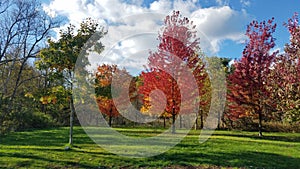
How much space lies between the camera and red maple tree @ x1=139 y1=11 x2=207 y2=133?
18016mm

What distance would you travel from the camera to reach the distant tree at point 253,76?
20.2 meters

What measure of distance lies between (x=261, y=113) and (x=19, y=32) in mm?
18482

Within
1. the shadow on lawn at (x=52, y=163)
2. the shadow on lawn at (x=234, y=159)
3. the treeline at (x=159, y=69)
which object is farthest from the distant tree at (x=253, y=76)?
the shadow on lawn at (x=52, y=163)

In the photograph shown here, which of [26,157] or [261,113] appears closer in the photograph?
[26,157]

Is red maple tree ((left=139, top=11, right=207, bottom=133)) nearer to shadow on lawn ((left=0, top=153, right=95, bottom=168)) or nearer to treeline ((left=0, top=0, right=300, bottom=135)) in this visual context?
treeline ((left=0, top=0, right=300, bottom=135))

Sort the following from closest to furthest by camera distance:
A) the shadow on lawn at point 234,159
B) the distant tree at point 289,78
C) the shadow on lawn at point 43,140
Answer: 1. the distant tree at point 289,78
2. the shadow on lawn at point 234,159
3. the shadow on lawn at point 43,140

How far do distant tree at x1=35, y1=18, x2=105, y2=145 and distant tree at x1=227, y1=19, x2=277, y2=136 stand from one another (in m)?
12.0

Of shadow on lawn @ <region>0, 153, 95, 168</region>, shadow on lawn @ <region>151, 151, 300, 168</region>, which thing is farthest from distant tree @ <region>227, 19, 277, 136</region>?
shadow on lawn @ <region>0, 153, 95, 168</region>

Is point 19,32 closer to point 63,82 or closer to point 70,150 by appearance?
point 63,82

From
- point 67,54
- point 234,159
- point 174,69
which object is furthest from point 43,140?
point 234,159

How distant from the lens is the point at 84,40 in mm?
13586

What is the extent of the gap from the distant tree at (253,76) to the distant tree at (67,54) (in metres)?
12.0

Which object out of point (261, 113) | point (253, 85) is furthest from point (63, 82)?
point (261, 113)

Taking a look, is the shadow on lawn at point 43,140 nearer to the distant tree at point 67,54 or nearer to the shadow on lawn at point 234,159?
the distant tree at point 67,54
